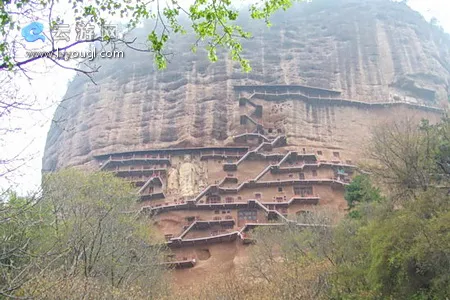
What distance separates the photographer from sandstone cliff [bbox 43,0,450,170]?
120 ft

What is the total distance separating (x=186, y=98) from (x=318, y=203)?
15.0 m

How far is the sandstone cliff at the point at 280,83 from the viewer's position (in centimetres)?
3653

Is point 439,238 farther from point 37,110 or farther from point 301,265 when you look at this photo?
point 37,110

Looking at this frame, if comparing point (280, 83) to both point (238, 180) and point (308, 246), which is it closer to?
point (238, 180)

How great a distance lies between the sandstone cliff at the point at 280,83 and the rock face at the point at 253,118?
4.6 inches

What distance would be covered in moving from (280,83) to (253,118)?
4.71 m

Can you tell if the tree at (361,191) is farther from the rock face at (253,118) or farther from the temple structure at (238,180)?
the rock face at (253,118)

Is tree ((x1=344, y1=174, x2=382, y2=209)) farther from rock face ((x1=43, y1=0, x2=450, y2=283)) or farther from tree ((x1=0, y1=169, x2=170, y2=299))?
tree ((x1=0, y1=169, x2=170, y2=299))

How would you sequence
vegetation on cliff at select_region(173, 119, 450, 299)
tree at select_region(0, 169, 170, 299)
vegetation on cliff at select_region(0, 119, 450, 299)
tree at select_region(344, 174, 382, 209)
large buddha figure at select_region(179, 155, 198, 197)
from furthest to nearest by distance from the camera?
large buddha figure at select_region(179, 155, 198, 197) → tree at select_region(344, 174, 382, 209) → vegetation on cliff at select_region(173, 119, 450, 299) → tree at select_region(0, 169, 170, 299) → vegetation on cliff at select_region(0, 119, 450, 299)

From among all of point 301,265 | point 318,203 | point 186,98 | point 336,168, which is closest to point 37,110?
point 301,265

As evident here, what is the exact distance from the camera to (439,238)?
420 inches

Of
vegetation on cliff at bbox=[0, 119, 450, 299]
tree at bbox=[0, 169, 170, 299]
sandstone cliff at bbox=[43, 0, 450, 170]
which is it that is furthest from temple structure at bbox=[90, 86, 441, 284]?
vegetation on cliff at bbox=[0, 119, 450, 299]

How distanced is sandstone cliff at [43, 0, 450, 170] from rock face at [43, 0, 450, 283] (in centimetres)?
12

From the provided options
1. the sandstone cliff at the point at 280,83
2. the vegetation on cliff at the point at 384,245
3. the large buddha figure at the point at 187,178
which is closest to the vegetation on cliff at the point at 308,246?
the vegetation on cliff at the point at 384,245
